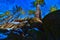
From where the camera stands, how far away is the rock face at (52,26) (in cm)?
293

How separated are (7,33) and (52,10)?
782 millimetres

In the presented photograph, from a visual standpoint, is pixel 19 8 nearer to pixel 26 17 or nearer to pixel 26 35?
pixel 26 17

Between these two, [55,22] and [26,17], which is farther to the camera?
[26,17]

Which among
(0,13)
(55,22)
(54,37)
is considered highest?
(0,13)

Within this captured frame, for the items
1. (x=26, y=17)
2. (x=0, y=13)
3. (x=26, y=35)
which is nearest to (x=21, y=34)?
(x=26, y=35)

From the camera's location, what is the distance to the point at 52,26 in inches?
116

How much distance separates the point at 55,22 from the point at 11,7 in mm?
752

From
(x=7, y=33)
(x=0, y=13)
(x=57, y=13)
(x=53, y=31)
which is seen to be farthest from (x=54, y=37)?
(x=0, y=13)

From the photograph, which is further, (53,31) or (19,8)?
(19,8)

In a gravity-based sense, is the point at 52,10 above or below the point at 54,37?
above

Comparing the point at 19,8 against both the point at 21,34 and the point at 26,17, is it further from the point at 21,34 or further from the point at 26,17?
the point at 21,34

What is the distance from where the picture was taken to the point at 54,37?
2.92m

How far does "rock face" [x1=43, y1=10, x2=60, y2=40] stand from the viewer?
2.93m

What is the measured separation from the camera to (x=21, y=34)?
3055 mm
